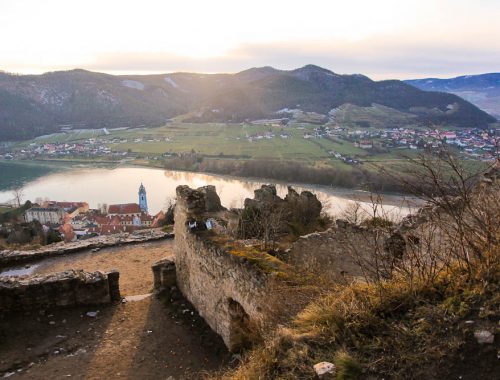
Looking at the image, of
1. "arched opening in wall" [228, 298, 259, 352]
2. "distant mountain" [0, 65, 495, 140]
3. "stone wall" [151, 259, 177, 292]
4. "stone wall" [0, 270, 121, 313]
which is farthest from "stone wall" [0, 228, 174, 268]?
"distant mountain" [0, 65, 495, 140]

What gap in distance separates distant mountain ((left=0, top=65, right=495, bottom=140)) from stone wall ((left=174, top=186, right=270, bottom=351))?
93.7m

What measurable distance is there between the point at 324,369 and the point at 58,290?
24.2 ft

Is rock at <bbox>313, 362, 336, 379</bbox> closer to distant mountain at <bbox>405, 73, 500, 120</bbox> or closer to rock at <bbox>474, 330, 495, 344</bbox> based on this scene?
rock at <bbox>474, 330, 495, 344</bbox>

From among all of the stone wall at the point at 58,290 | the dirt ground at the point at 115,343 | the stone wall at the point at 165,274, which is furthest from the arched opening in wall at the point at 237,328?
the stone wall at the point at 58,290

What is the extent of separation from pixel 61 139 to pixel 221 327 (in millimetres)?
111496

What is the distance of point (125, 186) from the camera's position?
191 ft

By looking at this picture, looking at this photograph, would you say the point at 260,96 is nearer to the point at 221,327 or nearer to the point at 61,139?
the point at 61,139

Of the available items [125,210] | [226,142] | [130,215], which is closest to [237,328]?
[130,215]

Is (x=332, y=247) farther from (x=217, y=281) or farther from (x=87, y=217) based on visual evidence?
(x=87, y=217)

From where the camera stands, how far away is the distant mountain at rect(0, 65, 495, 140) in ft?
380

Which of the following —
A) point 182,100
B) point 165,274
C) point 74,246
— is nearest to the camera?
point 165,274

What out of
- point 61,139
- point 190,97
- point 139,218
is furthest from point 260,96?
point 139,218

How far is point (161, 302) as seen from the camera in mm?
9523

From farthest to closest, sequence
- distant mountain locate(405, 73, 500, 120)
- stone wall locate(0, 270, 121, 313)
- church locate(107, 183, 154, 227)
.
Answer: distant mountain locate(405, 73, 500, 120) → church locate(107, 183, 154, 227) → stone wall locate(0, 270, 121, 313)
